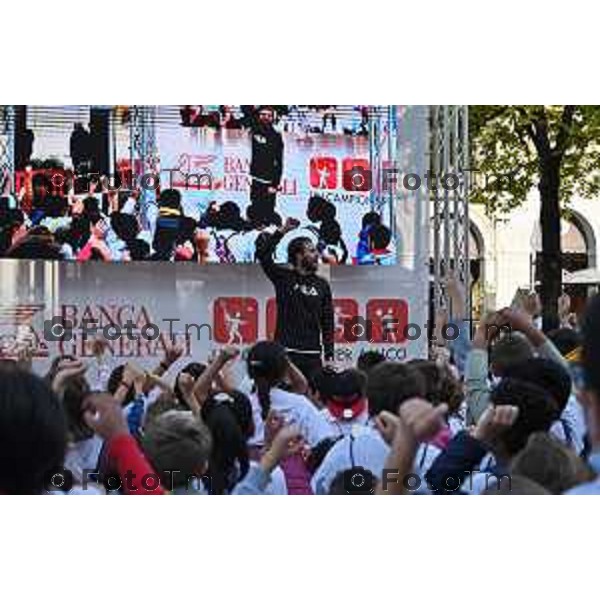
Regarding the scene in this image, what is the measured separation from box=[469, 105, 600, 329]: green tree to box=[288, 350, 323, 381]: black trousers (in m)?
0.96

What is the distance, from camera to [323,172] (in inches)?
213

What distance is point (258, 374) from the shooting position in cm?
538

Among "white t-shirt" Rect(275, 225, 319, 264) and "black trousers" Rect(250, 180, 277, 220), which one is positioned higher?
"black trousers" Rect(250, 180, 277, 220)

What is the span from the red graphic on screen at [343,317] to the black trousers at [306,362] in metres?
0.13

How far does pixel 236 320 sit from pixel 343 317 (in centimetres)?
45

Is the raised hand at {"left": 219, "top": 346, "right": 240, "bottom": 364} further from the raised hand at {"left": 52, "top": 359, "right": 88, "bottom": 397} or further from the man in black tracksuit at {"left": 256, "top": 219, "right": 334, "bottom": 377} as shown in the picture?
the raised hand at {"left": 52, "top": 359, "right": 88, "bottom": 397}

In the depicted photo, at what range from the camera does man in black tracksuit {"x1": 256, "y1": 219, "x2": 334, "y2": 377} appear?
5375 millimetres

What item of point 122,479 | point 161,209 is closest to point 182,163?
point 161,209

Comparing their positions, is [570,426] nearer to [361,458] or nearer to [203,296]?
[361,458]

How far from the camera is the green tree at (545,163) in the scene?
5262mm

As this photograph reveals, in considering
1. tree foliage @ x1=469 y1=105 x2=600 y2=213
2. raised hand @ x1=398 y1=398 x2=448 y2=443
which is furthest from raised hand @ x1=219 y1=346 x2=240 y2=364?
tree foliage @ x1=469 y1=105 x2=600 y2=213

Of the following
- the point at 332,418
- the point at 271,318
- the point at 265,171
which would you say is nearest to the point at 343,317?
the point at 271,318

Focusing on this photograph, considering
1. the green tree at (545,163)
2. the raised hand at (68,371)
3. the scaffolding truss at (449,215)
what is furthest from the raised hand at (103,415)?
the green tree at (545,163)

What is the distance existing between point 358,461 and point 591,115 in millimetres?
1696
